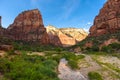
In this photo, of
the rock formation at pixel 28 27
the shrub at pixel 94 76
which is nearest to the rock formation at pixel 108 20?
the rock formation at pixel 28 27

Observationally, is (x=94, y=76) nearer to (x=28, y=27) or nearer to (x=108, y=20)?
(x=108, y=20)

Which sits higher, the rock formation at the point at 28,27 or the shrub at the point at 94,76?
the rock formation at the point at 28,27

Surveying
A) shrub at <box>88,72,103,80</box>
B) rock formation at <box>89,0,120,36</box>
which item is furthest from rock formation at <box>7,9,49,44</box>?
shrub at <box>88,72,103,80</box>

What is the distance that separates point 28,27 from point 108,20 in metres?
64.1

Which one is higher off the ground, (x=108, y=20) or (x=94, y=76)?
(x=108, y=20)

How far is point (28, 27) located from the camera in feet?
566

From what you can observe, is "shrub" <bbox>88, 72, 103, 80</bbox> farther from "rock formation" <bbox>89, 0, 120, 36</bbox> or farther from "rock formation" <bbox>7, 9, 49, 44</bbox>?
"rock formation" <bbox>7, 9, 49, 44</bbox>

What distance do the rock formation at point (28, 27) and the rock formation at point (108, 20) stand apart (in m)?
41.0

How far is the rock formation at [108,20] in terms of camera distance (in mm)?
124250

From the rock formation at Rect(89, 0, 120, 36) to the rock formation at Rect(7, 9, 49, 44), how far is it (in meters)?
41.0

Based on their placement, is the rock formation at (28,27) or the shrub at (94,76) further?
the rock formation at (28,27)

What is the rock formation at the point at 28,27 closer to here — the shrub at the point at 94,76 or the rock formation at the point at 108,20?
the rock formation at the point at 108,20

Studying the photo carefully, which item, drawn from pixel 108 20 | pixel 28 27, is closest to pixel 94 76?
pixel 108 20

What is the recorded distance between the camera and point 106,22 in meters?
130
